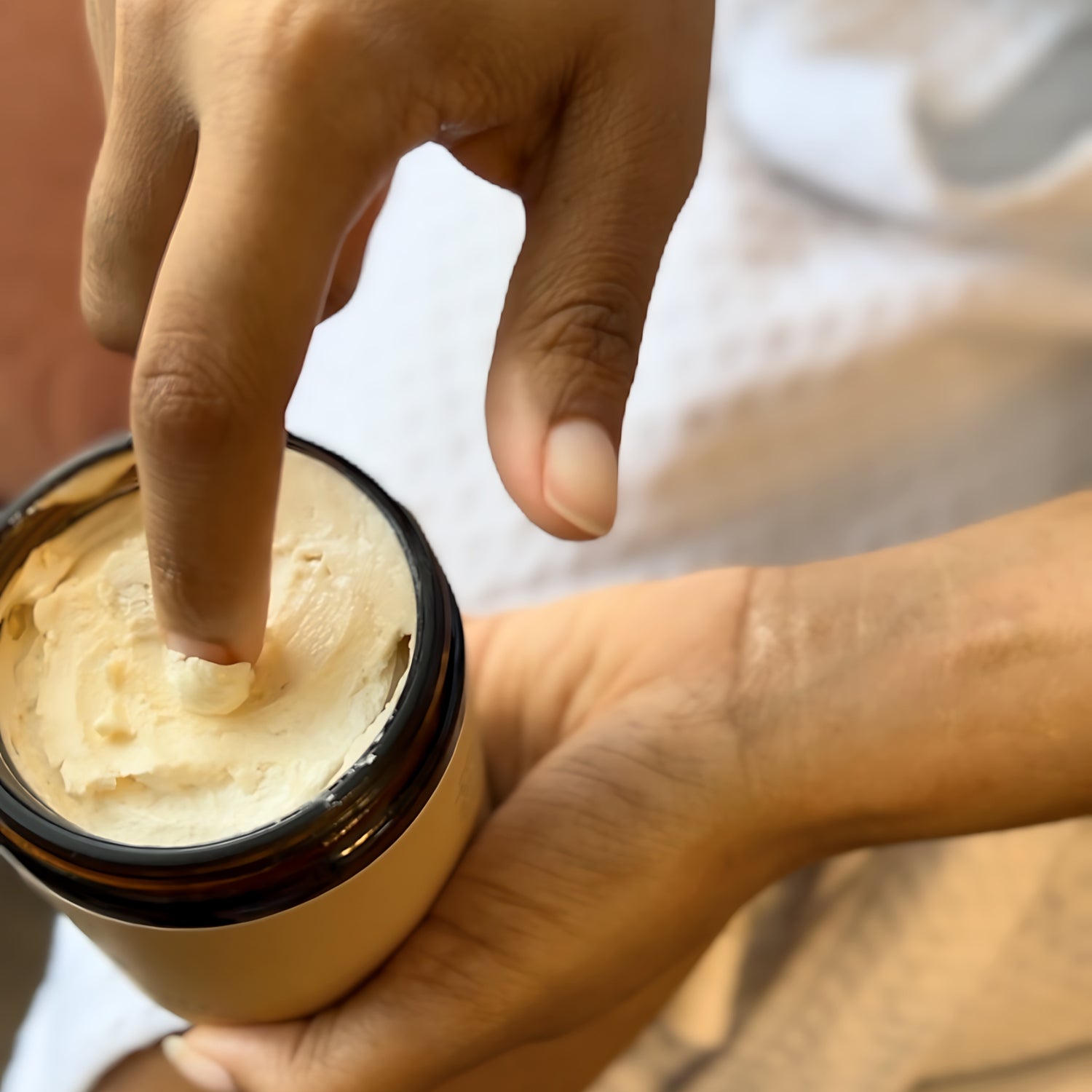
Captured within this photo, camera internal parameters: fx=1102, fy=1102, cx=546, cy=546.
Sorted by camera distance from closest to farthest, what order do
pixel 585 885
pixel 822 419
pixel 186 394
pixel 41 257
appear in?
pixel 186 394, pixel 585 885, pixel 822 419, pixel 41 257

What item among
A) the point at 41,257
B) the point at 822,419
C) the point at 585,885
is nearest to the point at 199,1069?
the point at 585,885

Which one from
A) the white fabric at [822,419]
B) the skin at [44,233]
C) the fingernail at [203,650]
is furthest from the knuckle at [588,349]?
the skin at [44,233]

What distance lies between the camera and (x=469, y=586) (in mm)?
608

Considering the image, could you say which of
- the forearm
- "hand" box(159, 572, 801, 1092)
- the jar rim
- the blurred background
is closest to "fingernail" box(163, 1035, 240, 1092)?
"hand" box(159, 572, 801, 1092)

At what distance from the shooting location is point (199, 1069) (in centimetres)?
41

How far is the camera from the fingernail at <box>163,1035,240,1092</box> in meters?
0.40

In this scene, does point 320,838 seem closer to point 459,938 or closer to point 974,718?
point 459,938

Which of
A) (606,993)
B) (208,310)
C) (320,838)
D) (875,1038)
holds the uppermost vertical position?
(208,310)

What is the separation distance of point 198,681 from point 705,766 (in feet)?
0.64

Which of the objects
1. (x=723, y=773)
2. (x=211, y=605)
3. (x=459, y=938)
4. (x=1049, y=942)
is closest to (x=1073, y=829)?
(x=1049, y=942)

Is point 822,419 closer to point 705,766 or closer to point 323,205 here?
point 705,766

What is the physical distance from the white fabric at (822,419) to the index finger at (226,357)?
0.89ft

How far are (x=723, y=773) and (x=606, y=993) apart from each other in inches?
3.8

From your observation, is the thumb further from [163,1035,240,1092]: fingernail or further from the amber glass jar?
[163,1035,240,1092]: fingernail
